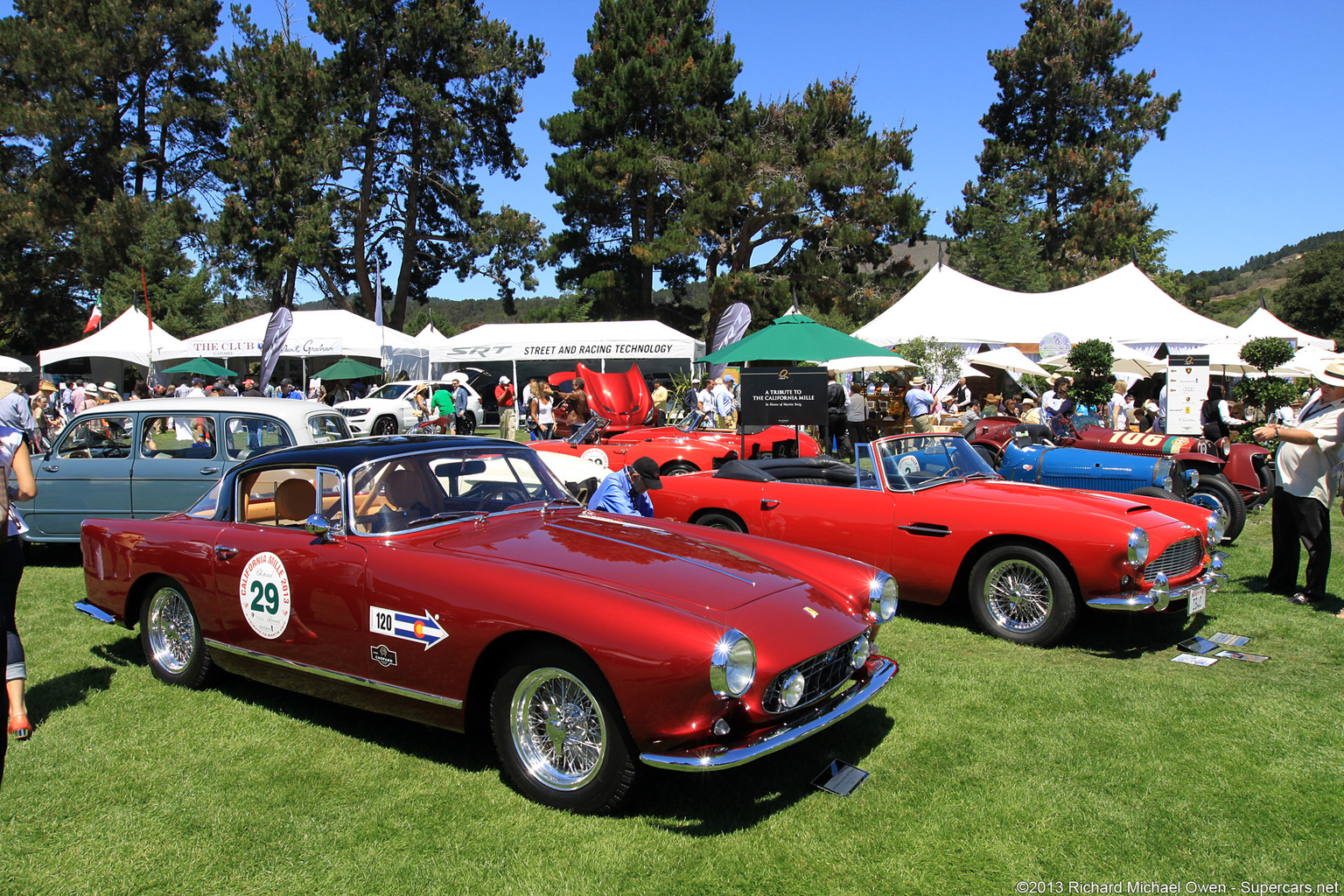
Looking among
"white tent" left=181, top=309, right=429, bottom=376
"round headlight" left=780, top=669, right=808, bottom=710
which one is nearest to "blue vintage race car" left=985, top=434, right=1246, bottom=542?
"round headlight" left=780, top=669, right=808, bottom=710

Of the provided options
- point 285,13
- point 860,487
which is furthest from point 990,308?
point 285,13

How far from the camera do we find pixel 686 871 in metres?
3.02

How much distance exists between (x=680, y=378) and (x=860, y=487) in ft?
66.4

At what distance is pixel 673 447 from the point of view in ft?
36.3

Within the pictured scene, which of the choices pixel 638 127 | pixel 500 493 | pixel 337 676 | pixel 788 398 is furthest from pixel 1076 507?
pixel 638 127

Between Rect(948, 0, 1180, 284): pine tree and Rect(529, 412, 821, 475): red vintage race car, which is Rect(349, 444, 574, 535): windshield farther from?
Rect(948, 0, 1180, 284): pine tree

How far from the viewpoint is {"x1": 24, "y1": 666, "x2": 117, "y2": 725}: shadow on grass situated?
4.63 m

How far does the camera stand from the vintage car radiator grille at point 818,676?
3.24 meters

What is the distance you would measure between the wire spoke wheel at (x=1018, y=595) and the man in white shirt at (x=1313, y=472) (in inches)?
81.1

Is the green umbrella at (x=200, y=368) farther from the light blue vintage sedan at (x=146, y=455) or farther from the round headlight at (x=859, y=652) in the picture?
the round headlight at (x=859, y=652)

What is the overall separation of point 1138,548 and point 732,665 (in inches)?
137

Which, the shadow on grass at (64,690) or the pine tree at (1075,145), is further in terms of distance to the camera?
the pine tree at (1075,145)

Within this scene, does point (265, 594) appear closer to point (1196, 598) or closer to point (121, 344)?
point (1196, 598)

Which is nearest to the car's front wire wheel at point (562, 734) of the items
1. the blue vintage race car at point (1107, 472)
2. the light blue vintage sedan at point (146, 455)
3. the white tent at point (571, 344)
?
the light blue vintage sedan at point (146, 455)
